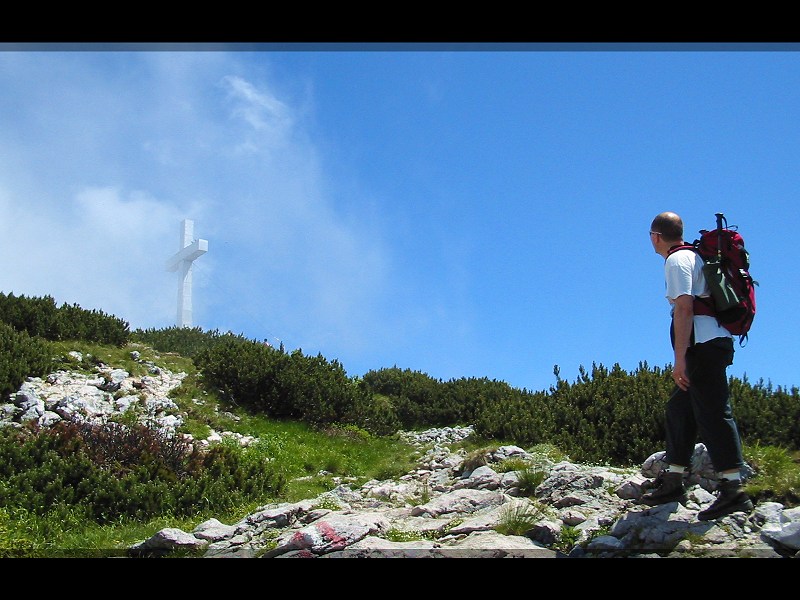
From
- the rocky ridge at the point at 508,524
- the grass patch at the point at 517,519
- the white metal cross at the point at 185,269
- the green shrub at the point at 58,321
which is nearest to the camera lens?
the rocky ridge at the point at 508,524

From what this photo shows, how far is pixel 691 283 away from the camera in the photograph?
5.28 meters

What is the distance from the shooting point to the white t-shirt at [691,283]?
5215 millimetres

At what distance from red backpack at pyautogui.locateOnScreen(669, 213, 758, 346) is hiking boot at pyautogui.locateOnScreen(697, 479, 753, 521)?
113 cm

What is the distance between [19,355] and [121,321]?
12.5 ft

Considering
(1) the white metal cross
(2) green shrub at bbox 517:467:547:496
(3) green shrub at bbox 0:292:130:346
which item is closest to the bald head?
(2) green shrub at bbox 517:467:547:496

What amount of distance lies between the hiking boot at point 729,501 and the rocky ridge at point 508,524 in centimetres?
11

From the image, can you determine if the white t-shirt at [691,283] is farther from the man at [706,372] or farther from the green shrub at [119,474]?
the green shrub at [119,474]

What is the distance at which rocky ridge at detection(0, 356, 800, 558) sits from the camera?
510 cm

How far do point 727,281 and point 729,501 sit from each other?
174 centimetres

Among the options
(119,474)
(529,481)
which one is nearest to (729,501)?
(529,481)

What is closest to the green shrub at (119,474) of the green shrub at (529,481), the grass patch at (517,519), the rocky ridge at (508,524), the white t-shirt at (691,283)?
the rocky ridge at (508,524)

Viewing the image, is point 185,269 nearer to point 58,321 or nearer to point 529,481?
point 58,321

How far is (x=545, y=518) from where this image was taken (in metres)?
6.06
